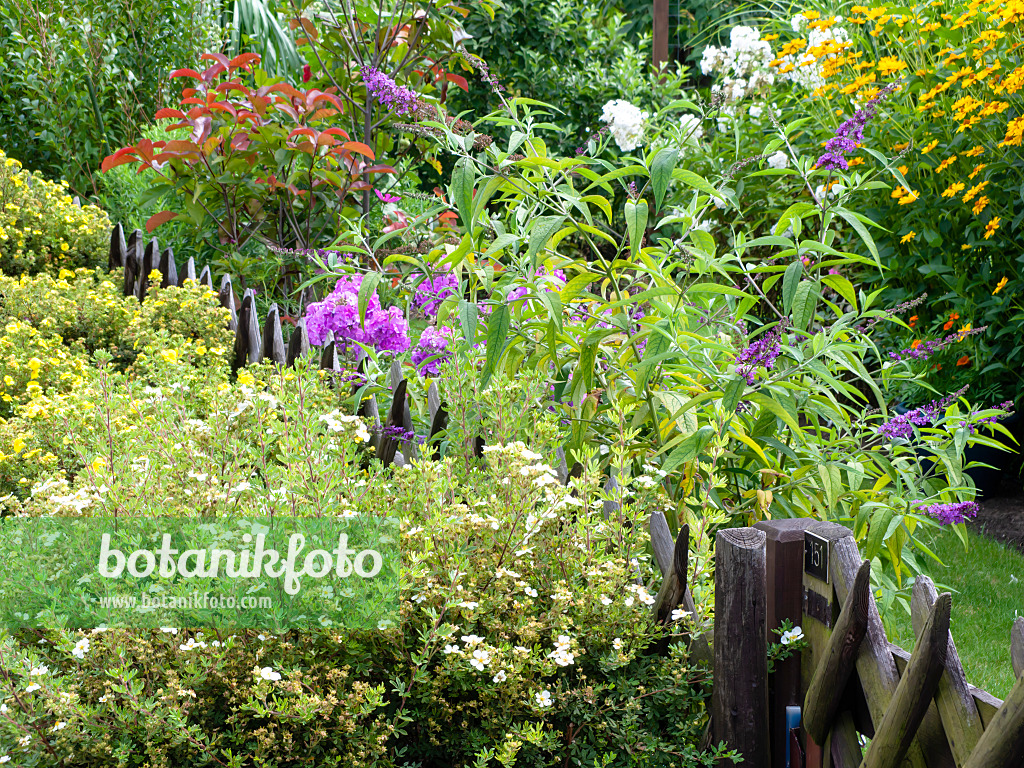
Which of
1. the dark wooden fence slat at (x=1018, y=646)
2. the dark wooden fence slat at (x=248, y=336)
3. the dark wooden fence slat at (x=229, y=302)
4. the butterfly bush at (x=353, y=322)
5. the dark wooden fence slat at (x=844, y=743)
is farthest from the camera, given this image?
the dark wooden fence slat at (x=229, y=302)

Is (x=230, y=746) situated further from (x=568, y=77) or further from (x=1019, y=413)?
(x=568, y=77)

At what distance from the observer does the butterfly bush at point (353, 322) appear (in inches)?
115

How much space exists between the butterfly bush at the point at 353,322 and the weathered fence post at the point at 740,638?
1711 millimetres

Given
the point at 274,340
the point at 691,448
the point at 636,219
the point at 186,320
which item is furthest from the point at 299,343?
the point at 691,448

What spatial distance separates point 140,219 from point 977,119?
15.3 feet

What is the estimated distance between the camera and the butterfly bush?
9.56ft

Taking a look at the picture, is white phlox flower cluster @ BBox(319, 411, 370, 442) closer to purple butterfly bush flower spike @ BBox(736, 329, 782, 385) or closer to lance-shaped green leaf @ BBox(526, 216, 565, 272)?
A: lance-shaped green leaf @ BBox(526, 216, 565, 272)

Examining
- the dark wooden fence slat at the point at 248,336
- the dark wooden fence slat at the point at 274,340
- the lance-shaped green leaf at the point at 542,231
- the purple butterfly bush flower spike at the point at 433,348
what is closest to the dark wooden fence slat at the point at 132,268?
the dark wooden fence slat at the point at 248,336

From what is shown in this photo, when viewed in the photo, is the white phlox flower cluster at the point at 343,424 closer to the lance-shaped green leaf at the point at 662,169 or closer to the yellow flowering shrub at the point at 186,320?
the lance-shaped green leaf at the point at 662,169

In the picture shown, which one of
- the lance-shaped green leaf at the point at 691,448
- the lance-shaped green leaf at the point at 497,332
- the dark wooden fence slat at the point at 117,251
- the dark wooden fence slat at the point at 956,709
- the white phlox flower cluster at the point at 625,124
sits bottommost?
the dark wooden fence slat at the point at 956,709

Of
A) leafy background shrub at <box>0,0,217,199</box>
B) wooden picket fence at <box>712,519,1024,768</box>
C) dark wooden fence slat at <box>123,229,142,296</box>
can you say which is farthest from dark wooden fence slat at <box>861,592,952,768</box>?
leafy background shrub at <box>0,0,217,199</box>

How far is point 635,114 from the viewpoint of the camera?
295 centimetres

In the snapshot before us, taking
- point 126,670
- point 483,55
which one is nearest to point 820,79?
point 483,55

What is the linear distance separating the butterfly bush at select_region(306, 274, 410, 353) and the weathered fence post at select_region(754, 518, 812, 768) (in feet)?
5.58
